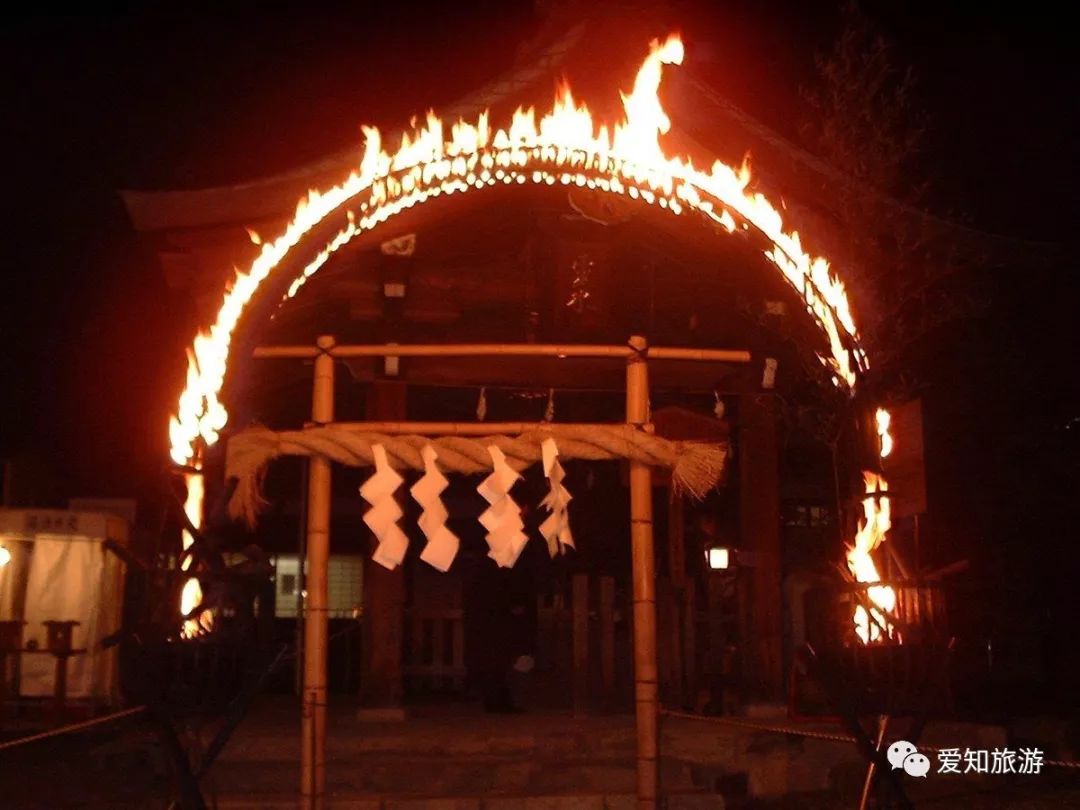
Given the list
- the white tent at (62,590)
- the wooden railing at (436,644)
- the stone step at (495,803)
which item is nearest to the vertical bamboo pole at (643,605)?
the stone step at (495,803)

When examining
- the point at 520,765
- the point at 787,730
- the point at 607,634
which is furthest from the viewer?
the point at 607,634

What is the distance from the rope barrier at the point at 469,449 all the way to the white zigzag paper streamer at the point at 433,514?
0.05 meters

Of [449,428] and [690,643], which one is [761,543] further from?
[449,428]

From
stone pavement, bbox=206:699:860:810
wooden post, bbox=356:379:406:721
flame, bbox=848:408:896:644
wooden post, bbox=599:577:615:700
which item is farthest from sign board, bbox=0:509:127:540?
flame, bbox=848:408:896:644

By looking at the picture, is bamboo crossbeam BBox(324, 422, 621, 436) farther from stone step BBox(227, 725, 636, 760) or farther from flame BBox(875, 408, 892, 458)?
stone step BBox(227, 725, 636, 760)

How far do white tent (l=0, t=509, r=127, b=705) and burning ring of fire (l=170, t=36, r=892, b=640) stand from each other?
24.3 feet

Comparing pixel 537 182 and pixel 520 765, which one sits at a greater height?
pixel 537 182

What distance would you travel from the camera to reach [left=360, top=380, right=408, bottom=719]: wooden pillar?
10.0 m

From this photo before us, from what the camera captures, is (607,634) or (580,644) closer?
(580,644)

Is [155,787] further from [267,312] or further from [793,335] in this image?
[793,335]

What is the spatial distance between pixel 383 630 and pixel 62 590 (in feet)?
14.3

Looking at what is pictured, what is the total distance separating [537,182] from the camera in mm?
6098

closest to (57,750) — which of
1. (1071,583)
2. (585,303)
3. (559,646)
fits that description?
(559,646)

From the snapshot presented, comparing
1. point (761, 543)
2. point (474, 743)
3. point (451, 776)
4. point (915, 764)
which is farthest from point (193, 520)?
point (761, 543)
